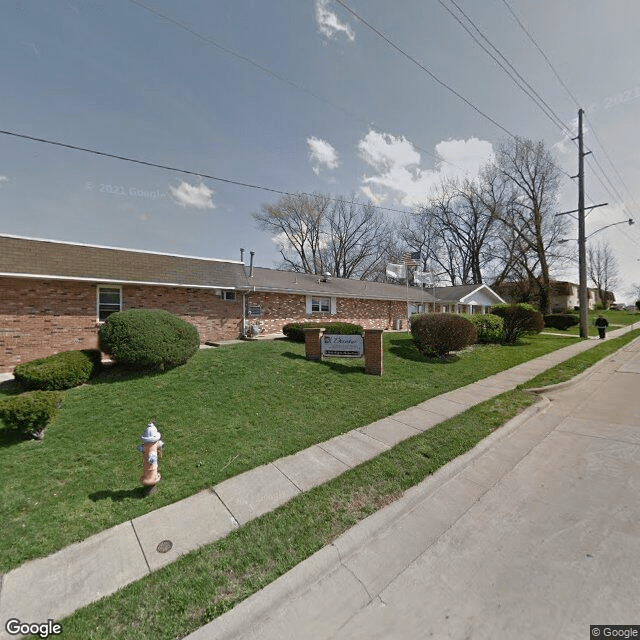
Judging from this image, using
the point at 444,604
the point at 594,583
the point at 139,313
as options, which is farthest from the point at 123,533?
the point at 139,313

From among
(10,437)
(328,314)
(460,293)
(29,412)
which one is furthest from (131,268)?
(460,293)

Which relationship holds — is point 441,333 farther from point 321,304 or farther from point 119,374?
point 119,374

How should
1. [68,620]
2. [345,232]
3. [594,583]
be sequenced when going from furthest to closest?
1. [345,232]
2. [594,583]
3. [68,620]

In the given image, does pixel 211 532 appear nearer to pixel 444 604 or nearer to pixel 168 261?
pixel 444 604

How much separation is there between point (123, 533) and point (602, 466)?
5.86 meters

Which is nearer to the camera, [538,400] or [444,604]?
[444,604]

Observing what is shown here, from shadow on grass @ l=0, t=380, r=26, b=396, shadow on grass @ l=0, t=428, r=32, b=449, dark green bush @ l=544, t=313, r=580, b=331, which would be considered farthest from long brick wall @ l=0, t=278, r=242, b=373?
dark green bush @ l=544, t=313, r=580, b=331

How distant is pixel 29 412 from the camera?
4.59 metres

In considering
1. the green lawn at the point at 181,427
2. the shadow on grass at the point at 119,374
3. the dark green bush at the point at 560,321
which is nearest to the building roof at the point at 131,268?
the shadow on grass at the point at 119,374

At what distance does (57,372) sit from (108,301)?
5.43 m

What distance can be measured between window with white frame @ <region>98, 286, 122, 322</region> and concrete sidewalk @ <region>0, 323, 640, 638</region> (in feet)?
35.1

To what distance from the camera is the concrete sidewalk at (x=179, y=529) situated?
2314 millimetres

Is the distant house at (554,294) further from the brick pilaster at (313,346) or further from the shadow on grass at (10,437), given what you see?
the shadow on grass at (10,437)

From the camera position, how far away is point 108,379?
25.2ft
